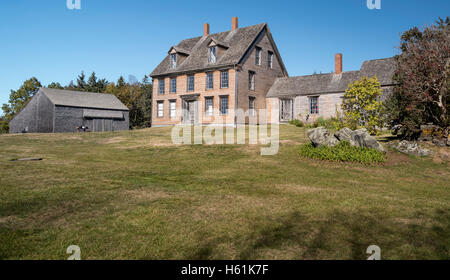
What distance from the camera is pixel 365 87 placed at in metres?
18.0

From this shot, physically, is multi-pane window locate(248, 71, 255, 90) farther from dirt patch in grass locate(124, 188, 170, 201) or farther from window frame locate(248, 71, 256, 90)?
dirt patch in grass locate(124, 188, 170, 201)

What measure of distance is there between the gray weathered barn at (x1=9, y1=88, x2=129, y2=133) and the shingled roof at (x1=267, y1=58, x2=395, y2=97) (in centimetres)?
2403

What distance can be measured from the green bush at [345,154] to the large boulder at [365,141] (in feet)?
1.10

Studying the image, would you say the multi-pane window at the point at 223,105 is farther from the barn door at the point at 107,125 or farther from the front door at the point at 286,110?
the barn door at the point at 107,125

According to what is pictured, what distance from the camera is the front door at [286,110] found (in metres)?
32.2

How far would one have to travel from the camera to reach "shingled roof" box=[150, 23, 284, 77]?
30469 mm

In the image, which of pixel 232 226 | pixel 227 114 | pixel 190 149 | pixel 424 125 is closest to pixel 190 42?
pixel 227 114

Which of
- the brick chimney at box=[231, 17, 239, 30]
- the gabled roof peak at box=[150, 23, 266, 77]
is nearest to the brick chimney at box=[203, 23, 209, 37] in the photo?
the gabled roof peak at box=[150, 23, 266, 77]

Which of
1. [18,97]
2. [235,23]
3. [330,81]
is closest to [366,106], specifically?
[330,81]

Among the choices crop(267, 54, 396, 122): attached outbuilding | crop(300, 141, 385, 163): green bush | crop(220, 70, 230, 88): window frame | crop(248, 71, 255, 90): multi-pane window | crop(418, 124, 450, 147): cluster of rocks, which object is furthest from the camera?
crop(248, 71, 255, 90): multi-pane window

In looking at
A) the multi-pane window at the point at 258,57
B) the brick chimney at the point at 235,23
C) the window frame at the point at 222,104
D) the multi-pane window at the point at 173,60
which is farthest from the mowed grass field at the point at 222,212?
the brick chimney at the point at 235,23

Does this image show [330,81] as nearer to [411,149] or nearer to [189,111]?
[189,111]

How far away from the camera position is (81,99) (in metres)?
43.8

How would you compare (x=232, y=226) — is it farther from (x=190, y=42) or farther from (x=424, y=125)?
(x=190, y=42)
